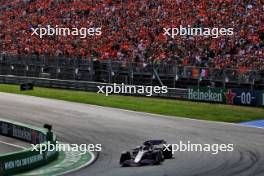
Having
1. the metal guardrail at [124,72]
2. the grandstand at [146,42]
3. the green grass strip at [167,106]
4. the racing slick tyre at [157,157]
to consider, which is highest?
the grandstand at [146,42]

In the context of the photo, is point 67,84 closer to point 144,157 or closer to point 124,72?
point 124,72

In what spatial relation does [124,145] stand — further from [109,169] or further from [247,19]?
[247,19]

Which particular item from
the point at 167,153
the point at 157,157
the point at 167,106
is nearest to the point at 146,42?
the point at 167,106

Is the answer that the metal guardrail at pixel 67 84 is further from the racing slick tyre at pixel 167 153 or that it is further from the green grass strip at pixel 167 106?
the racing slick tyre at pixel 167 153

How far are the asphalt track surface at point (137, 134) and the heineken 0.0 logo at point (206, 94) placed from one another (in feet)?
15.5

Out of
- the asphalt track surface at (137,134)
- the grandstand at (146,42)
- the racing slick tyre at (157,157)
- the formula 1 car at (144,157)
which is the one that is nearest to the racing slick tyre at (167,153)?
the asphalt track surface at (137,134)

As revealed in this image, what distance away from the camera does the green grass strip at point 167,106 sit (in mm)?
28828

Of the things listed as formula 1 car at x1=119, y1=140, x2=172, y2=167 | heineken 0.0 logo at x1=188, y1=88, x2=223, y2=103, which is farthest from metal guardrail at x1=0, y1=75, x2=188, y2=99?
formula 1 car at x1=119, y1=140, x2=172, y2=167

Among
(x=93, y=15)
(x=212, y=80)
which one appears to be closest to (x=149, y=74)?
(x=212, y=80)

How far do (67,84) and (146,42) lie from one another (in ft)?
20.8

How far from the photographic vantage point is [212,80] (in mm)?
33094

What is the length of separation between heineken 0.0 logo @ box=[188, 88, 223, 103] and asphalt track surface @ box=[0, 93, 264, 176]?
4.71m

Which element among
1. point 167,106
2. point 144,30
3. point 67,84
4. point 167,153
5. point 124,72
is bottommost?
point 167,153

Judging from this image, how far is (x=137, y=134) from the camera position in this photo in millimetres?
24109
